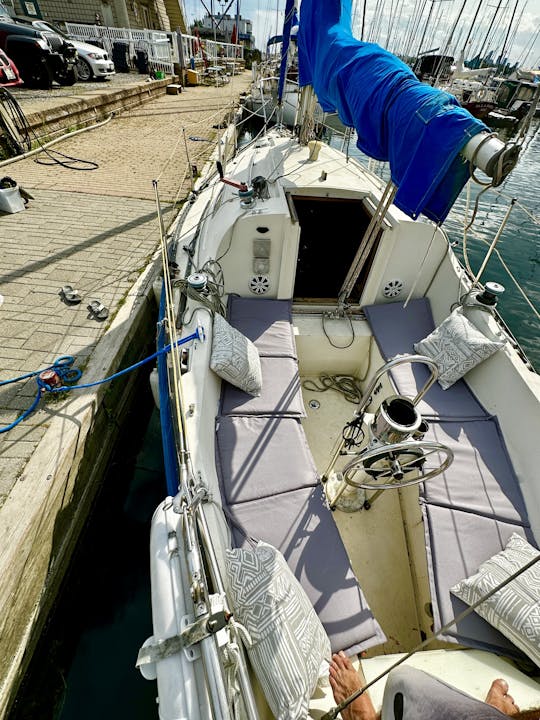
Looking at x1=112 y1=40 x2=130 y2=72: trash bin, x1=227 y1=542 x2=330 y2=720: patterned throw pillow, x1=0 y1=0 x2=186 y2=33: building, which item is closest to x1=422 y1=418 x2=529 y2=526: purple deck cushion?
x1=227 y1=542 x2=330 y2=720: patterned throw pillow

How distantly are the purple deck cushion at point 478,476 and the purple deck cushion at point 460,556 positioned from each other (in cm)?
8

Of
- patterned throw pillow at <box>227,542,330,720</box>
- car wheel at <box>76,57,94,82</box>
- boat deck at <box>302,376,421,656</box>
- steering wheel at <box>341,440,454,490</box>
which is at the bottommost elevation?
boat deck at <box>302,376,421,656</box>

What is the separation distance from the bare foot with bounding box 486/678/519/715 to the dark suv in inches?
554

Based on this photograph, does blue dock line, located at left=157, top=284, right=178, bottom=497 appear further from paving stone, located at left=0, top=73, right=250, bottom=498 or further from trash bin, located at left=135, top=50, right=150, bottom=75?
trash bin, located at left=135, top=50, right=150, bottom=75

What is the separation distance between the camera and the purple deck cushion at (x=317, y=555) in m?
2.11

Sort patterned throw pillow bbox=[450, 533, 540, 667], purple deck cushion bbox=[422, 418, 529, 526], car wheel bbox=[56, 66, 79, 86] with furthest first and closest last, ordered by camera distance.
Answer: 1. car wheel bbox=[56, 66, 79, 86]
2. purple deck cushion bbox=[422, 418, 529, 526]
3. patterned throw pillow bbox=[450, 533, 540, 667]

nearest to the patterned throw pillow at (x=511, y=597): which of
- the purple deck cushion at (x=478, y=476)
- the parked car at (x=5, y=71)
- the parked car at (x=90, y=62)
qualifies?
the purple deck cushion at (x=478, y=476)

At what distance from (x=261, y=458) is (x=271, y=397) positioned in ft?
2.20

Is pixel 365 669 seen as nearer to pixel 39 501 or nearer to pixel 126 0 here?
pixel 39 501

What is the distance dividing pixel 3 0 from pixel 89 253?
2009cm

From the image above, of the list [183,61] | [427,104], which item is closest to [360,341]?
[427,104]

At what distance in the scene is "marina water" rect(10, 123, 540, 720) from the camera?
2.48 meters

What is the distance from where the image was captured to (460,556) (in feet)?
7.91

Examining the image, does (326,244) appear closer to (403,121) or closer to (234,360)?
(234,360)
